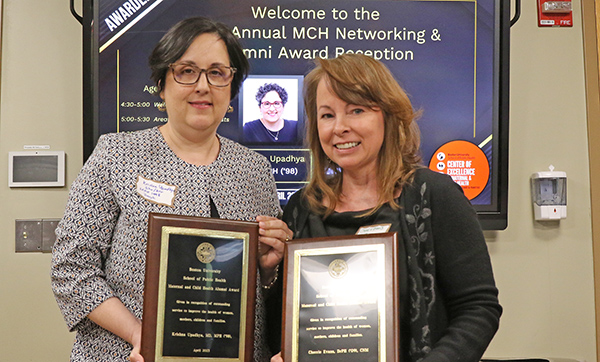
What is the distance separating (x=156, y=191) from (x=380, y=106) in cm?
74

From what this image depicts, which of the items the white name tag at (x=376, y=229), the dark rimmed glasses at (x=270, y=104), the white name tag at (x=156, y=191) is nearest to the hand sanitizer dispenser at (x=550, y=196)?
the dark rimmed glasses at (x=270, y=104)

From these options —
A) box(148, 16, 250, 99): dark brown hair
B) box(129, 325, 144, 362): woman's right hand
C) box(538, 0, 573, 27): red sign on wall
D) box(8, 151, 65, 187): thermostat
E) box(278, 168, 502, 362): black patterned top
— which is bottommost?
box(129, 325, 144, 362): woman's right hand

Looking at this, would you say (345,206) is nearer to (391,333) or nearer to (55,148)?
(391,333)

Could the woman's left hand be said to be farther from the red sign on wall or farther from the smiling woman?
the red sign on wall

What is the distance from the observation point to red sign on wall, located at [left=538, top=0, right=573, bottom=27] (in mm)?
2627

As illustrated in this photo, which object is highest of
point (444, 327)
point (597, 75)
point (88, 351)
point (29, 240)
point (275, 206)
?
point (597, 75)

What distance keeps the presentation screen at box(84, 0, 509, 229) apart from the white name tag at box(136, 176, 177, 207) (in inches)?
31.5

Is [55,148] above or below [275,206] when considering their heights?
above

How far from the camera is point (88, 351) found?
1.69m

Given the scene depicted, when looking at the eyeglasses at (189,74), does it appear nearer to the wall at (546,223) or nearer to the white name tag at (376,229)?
the white name tag at (376,229)

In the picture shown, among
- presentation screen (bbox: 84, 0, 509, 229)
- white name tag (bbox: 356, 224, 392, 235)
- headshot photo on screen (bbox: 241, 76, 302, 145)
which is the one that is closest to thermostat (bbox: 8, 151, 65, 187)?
presentation screen (bbox: 84, 0, 509, 229)

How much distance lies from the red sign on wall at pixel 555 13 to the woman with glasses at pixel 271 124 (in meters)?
1.32

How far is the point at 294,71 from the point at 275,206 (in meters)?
0.79

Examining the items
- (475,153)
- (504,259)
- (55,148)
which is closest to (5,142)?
(55,148)
